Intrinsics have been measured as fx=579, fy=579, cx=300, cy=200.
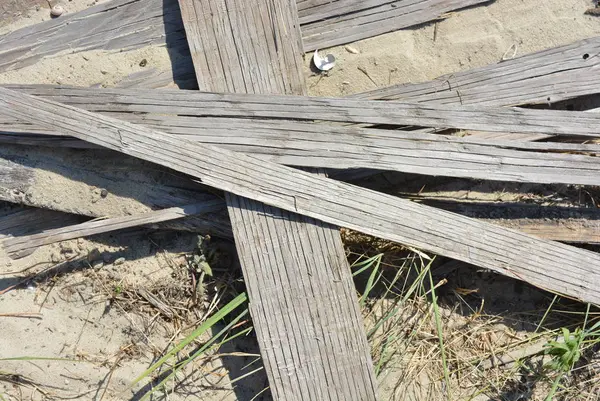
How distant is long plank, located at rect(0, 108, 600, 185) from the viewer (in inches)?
122

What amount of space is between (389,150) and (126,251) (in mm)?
1675

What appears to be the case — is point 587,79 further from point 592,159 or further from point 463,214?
point 463,214

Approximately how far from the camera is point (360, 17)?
133 inches

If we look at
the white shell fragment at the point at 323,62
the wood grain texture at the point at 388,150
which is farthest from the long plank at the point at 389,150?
the white shell fragment at the point at 323,62

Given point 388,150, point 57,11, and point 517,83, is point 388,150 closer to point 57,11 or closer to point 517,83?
point 517,83

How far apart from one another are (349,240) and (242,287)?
0.69 m

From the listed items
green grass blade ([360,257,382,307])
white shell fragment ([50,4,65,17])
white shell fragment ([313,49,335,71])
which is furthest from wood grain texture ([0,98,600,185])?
white shell fragment ([50,4,65,17])

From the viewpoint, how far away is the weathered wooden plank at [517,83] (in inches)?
127

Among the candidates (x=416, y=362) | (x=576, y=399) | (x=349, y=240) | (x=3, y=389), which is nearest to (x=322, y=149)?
(x=349, y=240)

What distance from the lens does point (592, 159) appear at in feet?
10.4

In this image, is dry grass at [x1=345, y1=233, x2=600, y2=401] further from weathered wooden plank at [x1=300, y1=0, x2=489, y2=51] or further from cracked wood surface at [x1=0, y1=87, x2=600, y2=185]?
weathered wooden plank at [x1=300, y1=0, x2=489, y2=51]

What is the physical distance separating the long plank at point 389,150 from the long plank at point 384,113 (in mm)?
55

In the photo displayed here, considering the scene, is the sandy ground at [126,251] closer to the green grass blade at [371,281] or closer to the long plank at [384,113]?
the long plank at [384,113]

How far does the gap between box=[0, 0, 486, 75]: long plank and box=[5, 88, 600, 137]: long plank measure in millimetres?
379
